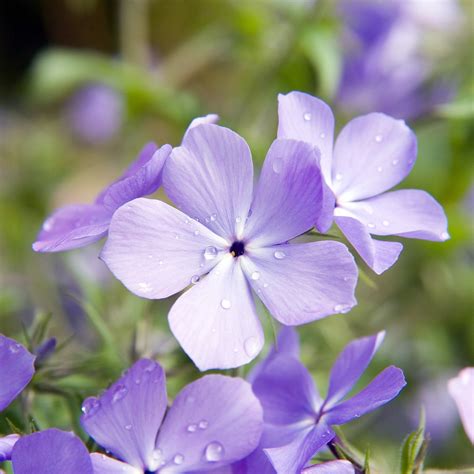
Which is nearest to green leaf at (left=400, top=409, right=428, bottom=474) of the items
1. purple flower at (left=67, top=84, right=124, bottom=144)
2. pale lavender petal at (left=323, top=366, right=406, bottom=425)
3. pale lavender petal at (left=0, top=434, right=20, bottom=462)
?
pale lavender petal at (left=323, top=366, right=406, bottom=425)

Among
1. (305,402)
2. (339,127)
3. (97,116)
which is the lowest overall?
(97,116)

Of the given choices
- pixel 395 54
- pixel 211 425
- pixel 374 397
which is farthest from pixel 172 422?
pixel 395 54

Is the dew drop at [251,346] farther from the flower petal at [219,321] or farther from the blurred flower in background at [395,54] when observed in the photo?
the blurred flower in background at [395,54]

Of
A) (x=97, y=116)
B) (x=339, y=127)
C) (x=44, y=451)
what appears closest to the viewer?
(x=44, y=451)

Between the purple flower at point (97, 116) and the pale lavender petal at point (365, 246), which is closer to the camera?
the pale lavender petal at point (365, 246)

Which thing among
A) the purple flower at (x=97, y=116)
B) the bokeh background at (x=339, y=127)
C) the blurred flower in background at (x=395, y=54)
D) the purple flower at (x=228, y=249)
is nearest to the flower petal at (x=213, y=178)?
the purple flower at (x=228, y=249)

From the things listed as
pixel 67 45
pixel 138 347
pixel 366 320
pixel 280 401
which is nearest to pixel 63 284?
pixel 366 320

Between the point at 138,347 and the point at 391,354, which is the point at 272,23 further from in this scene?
the point at 138,347

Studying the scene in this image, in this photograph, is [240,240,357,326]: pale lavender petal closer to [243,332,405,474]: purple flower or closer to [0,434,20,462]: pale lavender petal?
[243,332,405,474]: purple flower

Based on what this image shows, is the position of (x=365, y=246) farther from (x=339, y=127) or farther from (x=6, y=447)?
(x=339, y=127)
